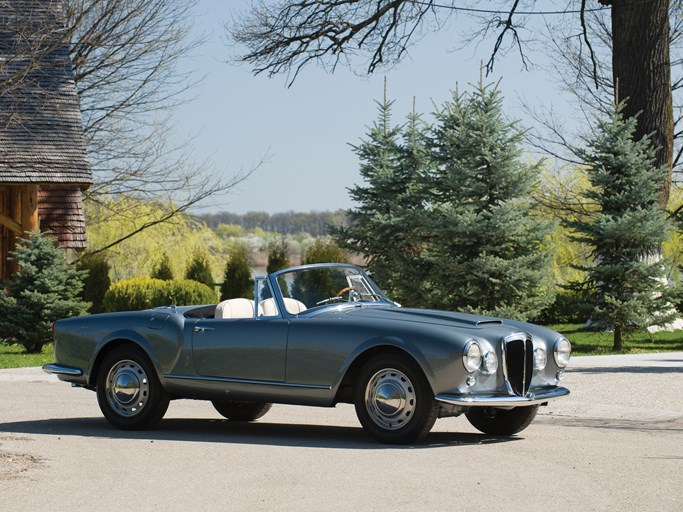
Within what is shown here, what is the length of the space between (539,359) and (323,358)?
186 cm

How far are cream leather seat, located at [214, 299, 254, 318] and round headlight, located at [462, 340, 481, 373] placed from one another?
91.3 inches

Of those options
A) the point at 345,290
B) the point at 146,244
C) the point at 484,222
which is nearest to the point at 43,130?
the point at 484,222

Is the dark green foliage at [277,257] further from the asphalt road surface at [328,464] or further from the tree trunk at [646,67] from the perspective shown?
the asphalt road surface at [328,464]

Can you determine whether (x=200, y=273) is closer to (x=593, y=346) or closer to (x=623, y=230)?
(x=593, y=346)

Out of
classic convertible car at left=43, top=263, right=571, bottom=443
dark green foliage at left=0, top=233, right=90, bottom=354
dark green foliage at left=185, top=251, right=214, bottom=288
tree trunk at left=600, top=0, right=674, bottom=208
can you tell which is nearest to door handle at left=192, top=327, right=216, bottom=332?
classic convertible car at left=43, top=263, right=571, bottom=443

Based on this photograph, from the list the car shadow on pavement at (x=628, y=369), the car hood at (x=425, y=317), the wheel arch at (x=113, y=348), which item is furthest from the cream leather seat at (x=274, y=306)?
the car shadow on pavement at (x=628, y=369)

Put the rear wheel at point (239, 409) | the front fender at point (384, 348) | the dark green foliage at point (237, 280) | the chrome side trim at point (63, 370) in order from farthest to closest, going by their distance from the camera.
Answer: the dark green foliage at point (237, 280), the rear wheel at point (239, 409), the chrome side trim at point (63, 370), the front fender at point (384, 348)

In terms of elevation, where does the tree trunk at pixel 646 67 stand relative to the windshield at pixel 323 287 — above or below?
above

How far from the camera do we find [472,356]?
8.62 meters

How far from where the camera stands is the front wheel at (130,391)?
10.1 meters

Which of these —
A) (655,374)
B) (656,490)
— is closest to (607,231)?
(655,374)

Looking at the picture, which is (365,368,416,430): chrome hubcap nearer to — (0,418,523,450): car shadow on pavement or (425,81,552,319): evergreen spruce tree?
(0,418,523,450): car shadow on pavement

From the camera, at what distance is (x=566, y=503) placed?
21.7 ft

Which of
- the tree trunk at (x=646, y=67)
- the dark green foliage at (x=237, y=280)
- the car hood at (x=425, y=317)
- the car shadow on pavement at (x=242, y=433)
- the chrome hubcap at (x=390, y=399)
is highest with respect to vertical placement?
the tree trunk at (x=646, y=67)
